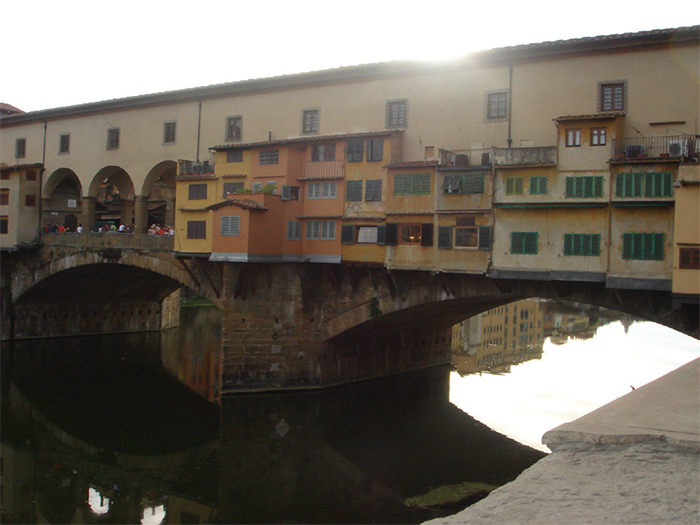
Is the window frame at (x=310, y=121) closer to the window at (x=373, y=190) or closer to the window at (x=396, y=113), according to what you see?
the window at (x=396, y=113)

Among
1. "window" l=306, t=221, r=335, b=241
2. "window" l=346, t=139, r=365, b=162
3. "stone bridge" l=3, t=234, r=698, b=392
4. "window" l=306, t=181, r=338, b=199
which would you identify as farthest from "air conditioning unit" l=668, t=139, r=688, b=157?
"window" l=306, t=221, r=335, b=241

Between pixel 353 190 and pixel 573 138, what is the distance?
7.83 m

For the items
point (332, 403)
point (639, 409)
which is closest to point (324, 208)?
point (332, 403)

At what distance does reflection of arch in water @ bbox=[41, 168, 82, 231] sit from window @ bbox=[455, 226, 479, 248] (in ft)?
76.6

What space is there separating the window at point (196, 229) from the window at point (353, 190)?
6.16 m

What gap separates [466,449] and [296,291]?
8607 millimetres

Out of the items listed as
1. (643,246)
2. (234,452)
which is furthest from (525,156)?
(234,452)

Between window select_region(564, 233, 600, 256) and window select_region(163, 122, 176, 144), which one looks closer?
window select_region(564, 233, 600, 256)

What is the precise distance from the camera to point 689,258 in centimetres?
1667

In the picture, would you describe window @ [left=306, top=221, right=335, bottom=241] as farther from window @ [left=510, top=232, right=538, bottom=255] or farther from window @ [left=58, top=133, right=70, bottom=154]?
window @ [left=58, top=133, right=70, bottom=154]

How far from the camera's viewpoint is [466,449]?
2022 cm

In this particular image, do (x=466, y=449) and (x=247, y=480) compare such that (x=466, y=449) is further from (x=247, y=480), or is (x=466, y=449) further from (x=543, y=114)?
(x=543, y=114)

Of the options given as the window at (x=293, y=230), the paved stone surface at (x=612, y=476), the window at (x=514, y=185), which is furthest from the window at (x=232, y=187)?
the paved stone surface at (x=612, y=476)

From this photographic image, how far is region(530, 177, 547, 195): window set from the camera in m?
19.3
